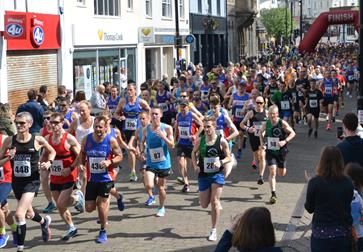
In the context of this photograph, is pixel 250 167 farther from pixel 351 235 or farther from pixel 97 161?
pixel 351 235

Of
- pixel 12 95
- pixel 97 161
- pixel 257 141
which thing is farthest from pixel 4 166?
pixel 12 95

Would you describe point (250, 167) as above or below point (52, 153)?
below

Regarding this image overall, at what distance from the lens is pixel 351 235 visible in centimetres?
550

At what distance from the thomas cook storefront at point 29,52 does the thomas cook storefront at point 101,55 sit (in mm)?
1496

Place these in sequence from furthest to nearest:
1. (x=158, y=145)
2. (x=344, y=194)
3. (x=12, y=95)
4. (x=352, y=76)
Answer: (x=352, y=76)
(x=12, y=95)
(x=158, y=145)
(x=344, y=194)

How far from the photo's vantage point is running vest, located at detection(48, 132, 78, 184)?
8633mm

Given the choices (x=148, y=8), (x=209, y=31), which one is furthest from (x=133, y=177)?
(x=209, y=31)

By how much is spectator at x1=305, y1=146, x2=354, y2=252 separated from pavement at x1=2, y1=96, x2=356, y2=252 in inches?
96.7

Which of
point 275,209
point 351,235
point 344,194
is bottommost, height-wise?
point 275,209

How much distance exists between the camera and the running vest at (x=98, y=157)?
841 cm

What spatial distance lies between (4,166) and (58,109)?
177 inches

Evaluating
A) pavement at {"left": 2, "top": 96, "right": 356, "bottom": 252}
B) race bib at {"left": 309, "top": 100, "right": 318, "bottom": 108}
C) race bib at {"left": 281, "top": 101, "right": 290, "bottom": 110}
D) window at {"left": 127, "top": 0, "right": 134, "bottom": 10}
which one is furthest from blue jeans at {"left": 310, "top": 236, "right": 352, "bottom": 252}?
window at {"left": 127, "top": 0, "right": 134, "bottom": 10}

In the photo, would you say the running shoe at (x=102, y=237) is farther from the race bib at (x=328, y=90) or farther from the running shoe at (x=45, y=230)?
the race bib at (x=328, y=90)

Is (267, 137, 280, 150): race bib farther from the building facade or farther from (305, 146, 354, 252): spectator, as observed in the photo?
the building facade
